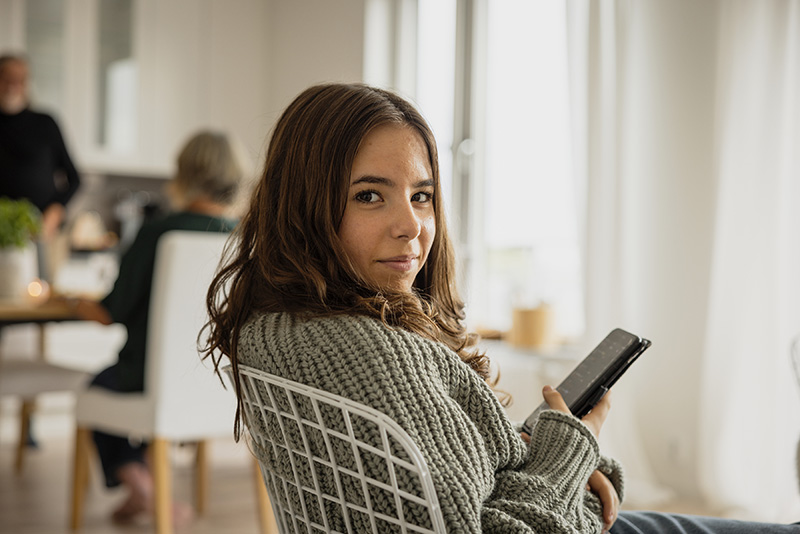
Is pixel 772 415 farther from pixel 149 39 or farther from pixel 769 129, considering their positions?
pixel 149 39

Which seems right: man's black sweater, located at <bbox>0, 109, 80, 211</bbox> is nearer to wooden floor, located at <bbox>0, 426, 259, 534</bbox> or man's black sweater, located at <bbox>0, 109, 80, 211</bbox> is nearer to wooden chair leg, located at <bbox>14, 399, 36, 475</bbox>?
wooden chair leg, located at <bbox>14, 399, 36, 475</bbox>

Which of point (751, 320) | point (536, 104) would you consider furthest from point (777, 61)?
point (536, 104)

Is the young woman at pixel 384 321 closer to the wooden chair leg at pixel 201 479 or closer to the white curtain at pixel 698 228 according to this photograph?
the white curtain at pixel 698 228

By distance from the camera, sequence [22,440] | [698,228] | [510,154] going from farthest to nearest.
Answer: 1. [510,154]
2. [22,440]
3. [698,228]

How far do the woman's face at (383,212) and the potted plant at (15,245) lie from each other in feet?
5.92

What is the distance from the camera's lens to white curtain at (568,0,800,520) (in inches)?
94.4

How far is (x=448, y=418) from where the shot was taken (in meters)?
0.85

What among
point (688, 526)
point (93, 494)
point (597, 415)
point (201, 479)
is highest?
point (597, 415)

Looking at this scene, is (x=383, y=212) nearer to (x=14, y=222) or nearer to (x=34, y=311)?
(x=34, y=311)

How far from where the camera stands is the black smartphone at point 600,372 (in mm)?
1055

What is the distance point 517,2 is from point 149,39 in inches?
89.2

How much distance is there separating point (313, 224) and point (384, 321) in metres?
0.16

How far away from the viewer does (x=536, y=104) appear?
3611 millimetres

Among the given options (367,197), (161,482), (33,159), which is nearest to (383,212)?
(367,197)
